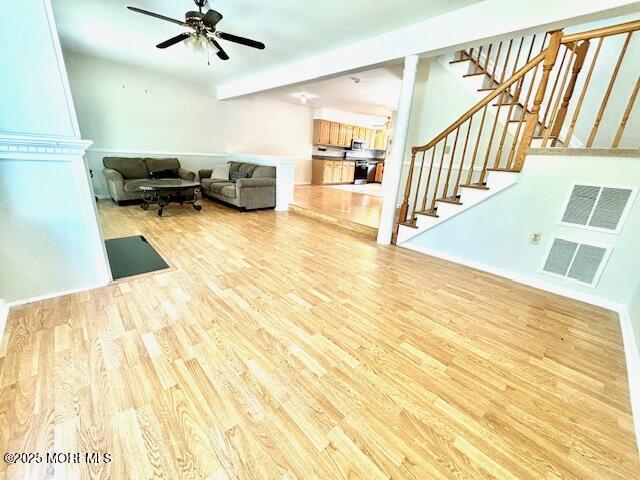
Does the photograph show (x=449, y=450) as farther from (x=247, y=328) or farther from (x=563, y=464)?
(x=247, y=328)

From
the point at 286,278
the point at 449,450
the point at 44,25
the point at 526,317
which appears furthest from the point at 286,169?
the point at 449,450

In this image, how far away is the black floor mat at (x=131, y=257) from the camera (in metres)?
→ 2.50

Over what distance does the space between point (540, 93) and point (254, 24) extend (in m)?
3.11

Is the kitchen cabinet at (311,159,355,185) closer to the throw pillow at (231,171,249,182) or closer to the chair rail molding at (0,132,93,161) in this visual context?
the throw pillow at (231,171,249,182)

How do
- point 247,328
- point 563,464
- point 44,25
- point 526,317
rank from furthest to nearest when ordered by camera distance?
point 526,317 < point 247,328 < point 44,25 < point 563,464

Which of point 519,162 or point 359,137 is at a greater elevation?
point 359,137

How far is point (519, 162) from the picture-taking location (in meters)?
2.54

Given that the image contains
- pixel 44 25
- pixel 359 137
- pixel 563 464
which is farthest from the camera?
pixel 359 137

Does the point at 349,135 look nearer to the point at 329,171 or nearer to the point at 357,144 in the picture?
the point at 357,144

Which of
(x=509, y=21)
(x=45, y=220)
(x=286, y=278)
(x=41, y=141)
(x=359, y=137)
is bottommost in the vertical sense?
(x=286, y=278)

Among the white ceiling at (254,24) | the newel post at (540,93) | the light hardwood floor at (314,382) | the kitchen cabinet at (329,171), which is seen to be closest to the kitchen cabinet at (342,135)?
the kitchen cabinet at (329,171)

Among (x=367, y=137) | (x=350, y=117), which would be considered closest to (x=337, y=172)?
(x=350, y=117)

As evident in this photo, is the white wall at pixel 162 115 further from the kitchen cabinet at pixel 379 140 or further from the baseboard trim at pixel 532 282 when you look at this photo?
the baseboard trim at pixel 532 282

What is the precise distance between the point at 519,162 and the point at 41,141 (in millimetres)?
3908
